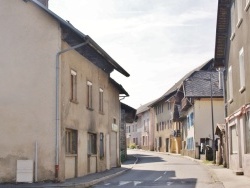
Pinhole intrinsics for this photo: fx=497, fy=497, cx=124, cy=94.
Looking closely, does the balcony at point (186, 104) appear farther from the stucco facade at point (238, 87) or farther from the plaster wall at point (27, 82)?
the plaster wall at point (27, 82)

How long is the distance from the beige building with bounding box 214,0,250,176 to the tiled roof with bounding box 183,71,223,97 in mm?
20149

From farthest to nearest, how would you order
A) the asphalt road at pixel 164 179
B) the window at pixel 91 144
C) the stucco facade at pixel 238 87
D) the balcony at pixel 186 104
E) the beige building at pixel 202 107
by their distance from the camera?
the balcony at pixel 186 104 < the beige building at pixel 202 107 < the window at pixel 91 144 < the stucco facade at pixel 238 87 < the asphalt road at pixel 164 179

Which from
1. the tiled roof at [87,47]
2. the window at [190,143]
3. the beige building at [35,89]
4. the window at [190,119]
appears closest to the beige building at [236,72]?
the tiled roof at [87,47]

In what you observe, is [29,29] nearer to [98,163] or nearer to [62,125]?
[62,125]

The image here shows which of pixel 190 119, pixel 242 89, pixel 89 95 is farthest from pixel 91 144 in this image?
pixel 190 119

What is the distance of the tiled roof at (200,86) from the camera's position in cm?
4866

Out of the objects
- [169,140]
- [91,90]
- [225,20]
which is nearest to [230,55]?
[225,20]

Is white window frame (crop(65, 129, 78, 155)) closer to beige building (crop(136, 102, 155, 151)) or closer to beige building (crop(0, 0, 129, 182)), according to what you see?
beige building (crop(0, 0, 129, 182))

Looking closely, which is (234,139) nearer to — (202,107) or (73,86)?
(73,86)

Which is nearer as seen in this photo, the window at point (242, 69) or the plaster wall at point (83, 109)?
the plaster wall at point (83, 109)

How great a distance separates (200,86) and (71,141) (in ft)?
98.1

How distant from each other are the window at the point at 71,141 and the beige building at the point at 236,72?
7281 mm

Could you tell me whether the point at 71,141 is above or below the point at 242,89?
below

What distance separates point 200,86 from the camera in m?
49.7
